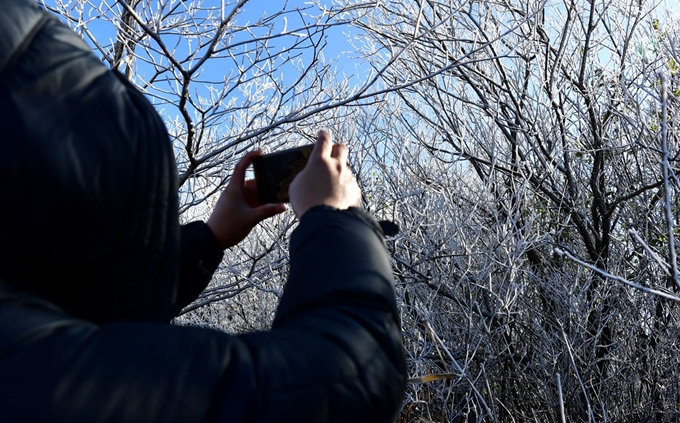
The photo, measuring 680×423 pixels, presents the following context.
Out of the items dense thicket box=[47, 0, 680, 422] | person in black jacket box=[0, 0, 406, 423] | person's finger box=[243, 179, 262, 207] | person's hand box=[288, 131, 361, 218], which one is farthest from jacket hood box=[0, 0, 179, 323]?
dense thicket box=[47, 0, 680, 422]

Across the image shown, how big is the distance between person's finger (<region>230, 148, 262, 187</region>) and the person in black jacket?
0.38m

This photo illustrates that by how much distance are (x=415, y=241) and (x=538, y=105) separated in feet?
5.16

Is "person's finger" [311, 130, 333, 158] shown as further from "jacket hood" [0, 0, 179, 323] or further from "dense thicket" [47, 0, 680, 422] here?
"dense thicket" [47, 0, 680, 422]

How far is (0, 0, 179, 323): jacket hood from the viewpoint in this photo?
688 millimetres

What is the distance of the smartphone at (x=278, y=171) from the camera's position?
117 centimetres

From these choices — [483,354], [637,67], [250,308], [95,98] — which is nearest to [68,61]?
[95,98]

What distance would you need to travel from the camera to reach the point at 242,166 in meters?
1.24

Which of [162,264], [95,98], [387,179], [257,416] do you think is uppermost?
[387,179]

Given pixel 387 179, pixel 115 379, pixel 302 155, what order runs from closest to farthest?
pixel 115 379, pixel 302 155, pixel 387 179

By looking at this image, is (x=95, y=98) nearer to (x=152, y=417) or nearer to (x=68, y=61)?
(x=68, y=61)

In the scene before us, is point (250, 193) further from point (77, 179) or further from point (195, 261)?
point (77, 179)

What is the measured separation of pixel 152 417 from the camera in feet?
1.98

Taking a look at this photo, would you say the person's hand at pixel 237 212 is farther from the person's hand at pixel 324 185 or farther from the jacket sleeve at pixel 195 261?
the person's hand at pixel 324 185

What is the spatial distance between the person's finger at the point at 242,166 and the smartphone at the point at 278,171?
19 millimetres
